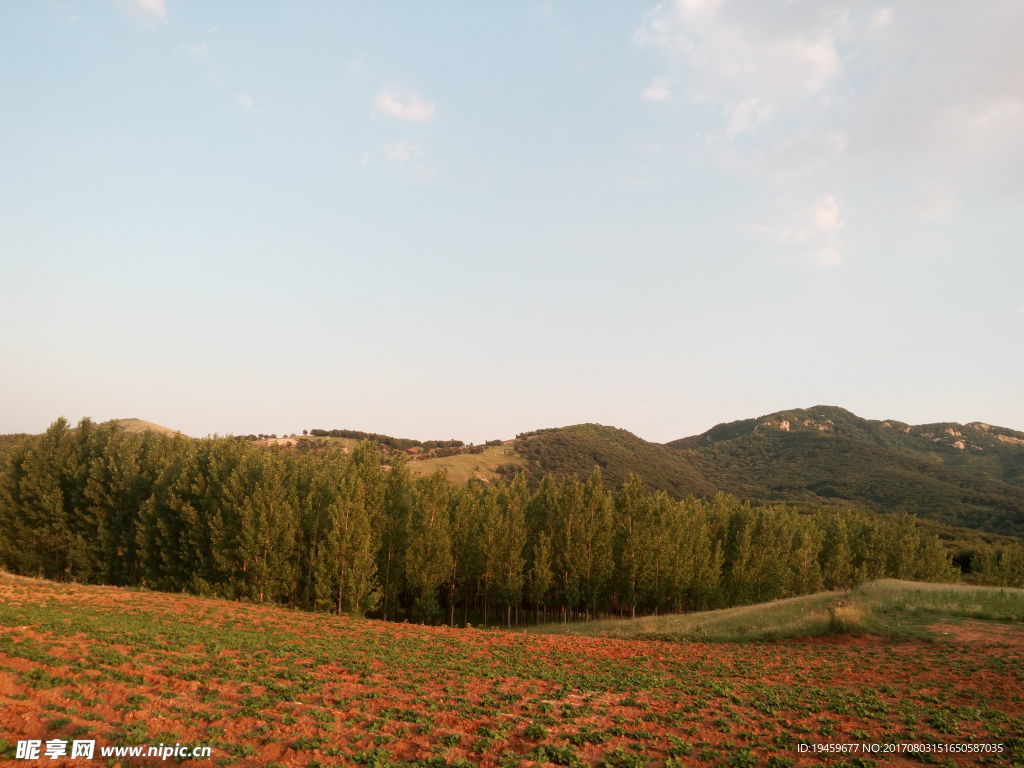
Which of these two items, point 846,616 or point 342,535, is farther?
point 342,535

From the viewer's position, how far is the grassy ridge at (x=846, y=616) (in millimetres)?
37562

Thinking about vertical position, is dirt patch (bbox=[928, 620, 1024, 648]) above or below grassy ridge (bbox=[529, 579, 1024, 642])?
above

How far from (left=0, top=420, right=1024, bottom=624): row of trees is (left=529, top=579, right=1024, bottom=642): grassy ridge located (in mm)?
14301

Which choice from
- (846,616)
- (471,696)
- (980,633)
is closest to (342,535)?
(471,696)

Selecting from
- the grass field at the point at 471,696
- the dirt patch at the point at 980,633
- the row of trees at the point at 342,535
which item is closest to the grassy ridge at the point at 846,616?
the dirt patch at the point at 980,633

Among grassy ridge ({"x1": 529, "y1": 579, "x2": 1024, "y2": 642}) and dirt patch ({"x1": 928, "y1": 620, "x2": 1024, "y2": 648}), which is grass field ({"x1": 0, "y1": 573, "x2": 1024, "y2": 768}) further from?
grassy ridge ({"x1": 529, "y1": 579, "x2": 1024, "y2": 642})

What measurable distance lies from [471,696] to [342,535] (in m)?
33.8

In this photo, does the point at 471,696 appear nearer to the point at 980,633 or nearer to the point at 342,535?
the point at 342,535

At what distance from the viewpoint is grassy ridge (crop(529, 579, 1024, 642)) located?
37.6 metres

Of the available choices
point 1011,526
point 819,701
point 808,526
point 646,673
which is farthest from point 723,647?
point 1011,526

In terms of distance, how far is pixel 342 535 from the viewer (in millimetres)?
50531

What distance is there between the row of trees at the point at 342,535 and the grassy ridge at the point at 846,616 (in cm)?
1430

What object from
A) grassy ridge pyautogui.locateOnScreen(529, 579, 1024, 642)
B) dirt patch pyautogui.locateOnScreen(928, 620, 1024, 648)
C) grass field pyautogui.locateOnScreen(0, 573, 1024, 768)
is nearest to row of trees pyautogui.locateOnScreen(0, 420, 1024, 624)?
grassy ridge pyautogui.locateOnScreen(529, 579, 1024, 642)

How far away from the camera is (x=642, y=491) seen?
2719 inches
